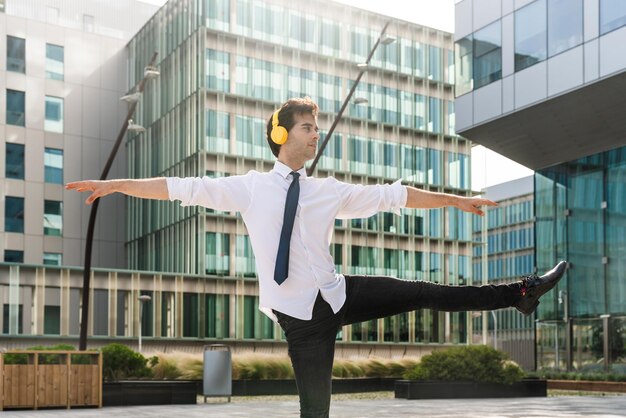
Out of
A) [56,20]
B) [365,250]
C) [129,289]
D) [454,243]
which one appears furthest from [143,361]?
[56,20]

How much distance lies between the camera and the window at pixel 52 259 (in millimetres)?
56487

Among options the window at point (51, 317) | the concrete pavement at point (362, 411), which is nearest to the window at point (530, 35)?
the concrete pavement at point (362, 411)

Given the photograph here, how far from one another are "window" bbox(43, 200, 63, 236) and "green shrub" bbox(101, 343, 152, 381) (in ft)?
113

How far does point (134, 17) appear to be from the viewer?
219 ft

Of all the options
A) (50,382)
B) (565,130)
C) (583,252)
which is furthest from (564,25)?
(50,382)

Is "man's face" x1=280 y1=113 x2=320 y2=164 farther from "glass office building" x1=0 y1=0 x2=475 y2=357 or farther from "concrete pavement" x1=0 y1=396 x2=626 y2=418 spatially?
"glass office building" x1=0 y1=0 x2=475 y2=357

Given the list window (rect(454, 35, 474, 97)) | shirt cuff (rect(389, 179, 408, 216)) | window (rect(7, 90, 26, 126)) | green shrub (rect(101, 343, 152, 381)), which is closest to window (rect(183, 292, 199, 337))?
window (rect(7, 90, 26, 126))

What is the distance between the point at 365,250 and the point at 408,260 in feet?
11.0

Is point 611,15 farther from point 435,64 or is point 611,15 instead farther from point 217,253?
point 435,64

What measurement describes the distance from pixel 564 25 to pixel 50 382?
19500 mm

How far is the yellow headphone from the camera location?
504 cm

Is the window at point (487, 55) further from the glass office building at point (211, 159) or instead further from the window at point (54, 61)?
the window at point (54, 61)

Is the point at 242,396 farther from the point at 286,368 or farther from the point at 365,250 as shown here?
the point at 365,250

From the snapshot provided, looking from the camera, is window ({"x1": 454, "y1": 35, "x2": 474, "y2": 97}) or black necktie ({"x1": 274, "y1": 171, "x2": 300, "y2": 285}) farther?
window ({"x1": 454, "y1": 35, "x2": 474, "y2": 97})
